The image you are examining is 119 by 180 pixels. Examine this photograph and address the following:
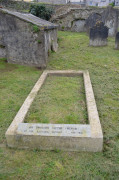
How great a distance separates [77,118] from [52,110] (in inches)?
23.0

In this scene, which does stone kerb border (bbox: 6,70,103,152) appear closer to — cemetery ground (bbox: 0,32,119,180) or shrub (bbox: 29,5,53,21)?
cemetery ground (bbox: 0,32,119,180)

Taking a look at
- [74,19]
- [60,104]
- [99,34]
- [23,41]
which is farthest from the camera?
[74,19]

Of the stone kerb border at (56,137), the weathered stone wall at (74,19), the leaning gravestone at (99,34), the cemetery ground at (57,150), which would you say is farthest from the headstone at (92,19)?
the stone kerb border at (56,137)

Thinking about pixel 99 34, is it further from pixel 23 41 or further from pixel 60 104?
pixel 60 104

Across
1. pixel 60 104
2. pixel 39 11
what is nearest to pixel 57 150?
pixel 60 104

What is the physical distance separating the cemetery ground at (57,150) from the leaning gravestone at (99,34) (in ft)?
10.3

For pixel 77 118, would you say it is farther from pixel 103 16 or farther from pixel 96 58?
pixel 103 16

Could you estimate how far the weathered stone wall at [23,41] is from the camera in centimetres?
558

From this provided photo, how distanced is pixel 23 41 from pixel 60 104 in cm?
329

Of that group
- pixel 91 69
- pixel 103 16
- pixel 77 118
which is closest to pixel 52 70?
pixel 91 69

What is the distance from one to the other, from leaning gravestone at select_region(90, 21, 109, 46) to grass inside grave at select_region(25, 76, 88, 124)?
17.0ft

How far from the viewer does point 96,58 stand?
7.31 m

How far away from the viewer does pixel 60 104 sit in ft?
12.0

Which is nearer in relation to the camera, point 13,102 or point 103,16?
point 13,102
